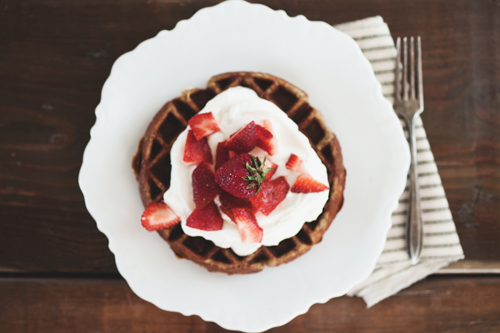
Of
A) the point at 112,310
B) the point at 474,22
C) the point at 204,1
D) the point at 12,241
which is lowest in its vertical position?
the point at 112,310

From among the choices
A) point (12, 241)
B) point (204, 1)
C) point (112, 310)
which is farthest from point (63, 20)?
point (112, 310)

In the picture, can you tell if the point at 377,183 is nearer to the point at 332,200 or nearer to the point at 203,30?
the point at 332,200

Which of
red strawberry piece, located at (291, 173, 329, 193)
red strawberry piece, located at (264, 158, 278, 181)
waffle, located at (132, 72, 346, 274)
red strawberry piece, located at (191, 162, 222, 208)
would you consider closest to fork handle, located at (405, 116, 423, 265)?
waffle, located at (132, 72, 346, 274)

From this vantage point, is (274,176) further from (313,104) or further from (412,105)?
(412,105)

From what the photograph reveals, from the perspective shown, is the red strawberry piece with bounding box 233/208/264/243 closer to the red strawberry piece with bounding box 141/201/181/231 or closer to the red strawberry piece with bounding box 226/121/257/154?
the red strawberry piece with bounding box 226/121/257/154

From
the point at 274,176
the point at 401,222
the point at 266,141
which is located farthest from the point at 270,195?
the point at 401,222
